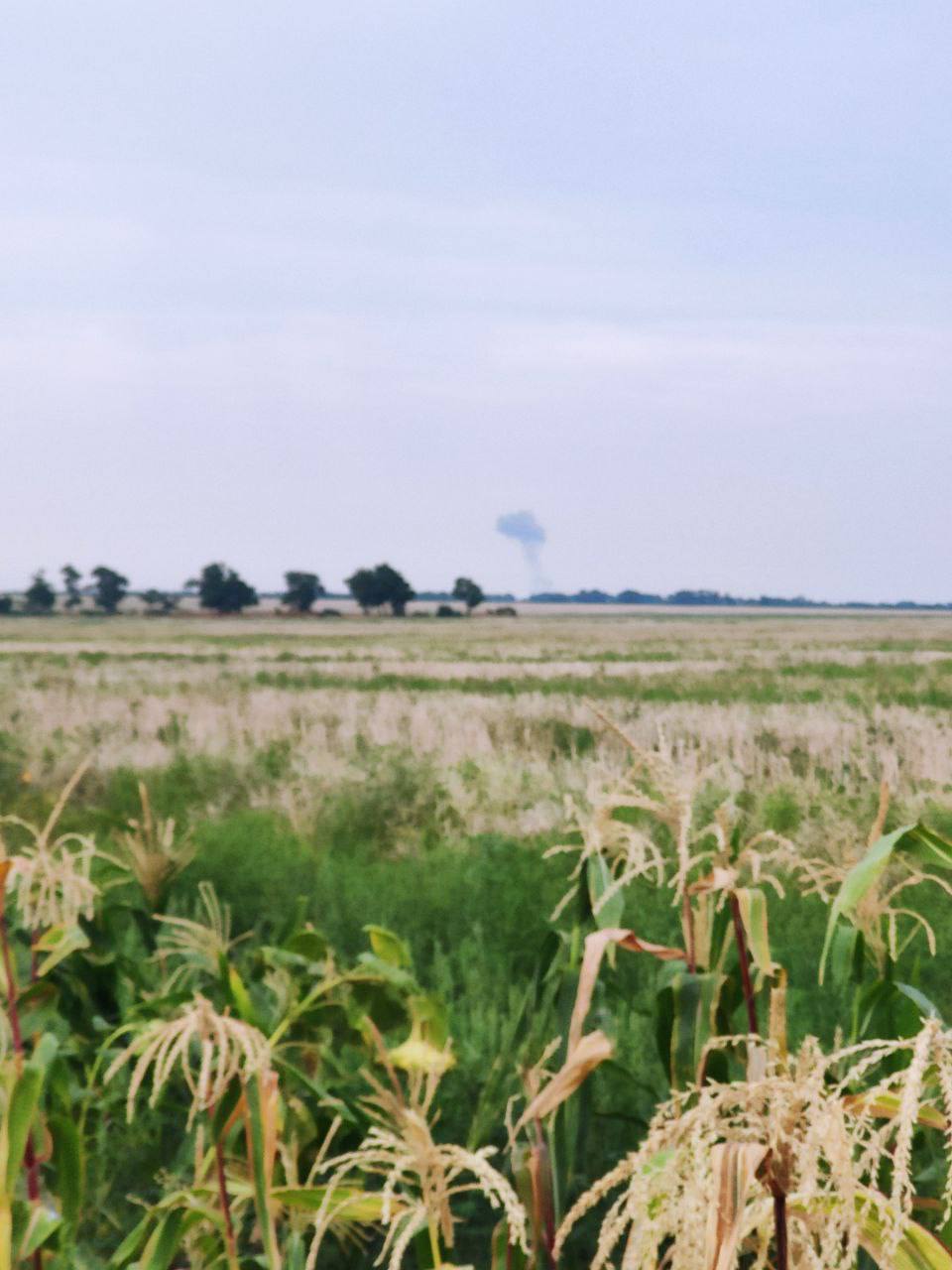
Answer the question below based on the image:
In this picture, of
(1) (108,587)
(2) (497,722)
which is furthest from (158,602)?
(2) (497,722)

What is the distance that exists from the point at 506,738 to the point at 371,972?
14.1m

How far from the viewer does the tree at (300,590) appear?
137 meters

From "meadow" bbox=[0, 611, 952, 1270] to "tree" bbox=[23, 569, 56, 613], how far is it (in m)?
128

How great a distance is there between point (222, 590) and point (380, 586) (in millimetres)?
15994

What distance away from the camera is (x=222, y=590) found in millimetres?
133750

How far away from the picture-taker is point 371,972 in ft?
9.09

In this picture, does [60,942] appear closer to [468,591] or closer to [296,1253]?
[296,1253]

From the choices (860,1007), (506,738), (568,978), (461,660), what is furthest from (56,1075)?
(461,660)

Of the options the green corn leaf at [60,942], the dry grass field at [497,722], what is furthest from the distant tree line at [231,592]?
the green corn leaf at [60,942]

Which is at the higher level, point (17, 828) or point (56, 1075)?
point (56, 1075)

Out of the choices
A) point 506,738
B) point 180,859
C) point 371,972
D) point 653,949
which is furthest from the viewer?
point 506,738

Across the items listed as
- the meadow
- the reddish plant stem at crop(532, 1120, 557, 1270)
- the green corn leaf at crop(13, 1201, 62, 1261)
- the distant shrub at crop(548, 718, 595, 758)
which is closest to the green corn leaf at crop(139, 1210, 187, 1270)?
the meadow

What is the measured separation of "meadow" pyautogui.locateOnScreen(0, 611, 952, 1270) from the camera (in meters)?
1.70

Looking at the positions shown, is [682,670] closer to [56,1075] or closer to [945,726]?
[945,726]
